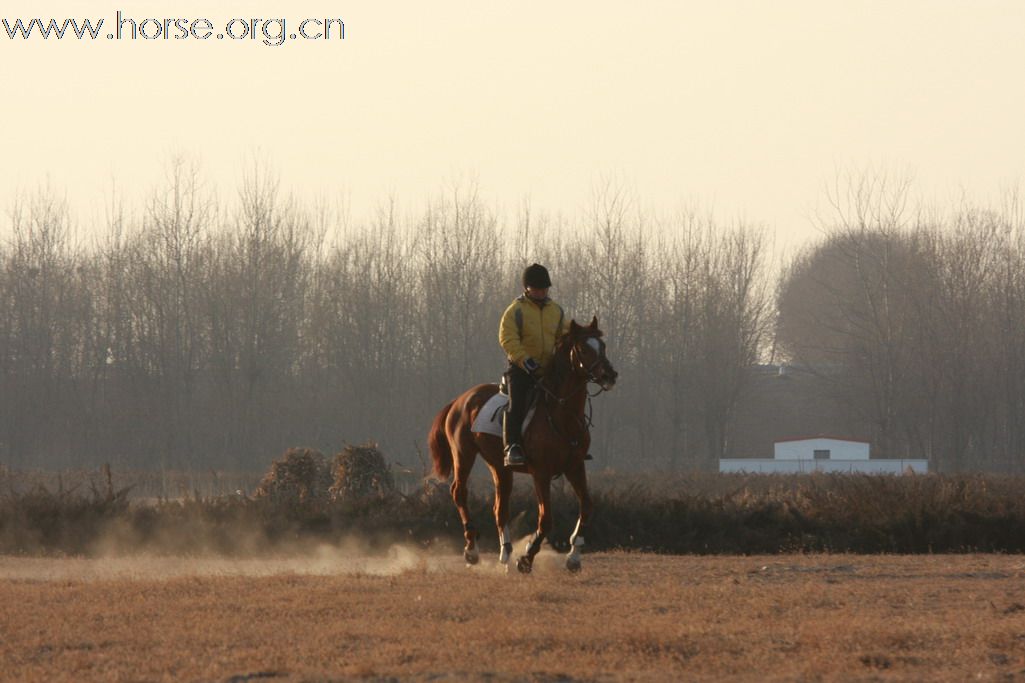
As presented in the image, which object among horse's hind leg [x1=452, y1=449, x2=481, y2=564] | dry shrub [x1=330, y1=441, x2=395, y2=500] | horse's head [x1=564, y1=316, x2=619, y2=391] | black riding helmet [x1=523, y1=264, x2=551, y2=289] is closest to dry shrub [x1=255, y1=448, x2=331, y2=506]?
dry shrub [x1=330, y1=441, x2=395, y2=500]

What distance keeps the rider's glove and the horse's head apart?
0.38 meters

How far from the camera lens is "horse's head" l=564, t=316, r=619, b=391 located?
14070mm

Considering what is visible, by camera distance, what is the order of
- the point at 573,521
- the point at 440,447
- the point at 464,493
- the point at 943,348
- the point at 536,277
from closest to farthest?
the point at 536,277 → the point at 464,493 → the point at 440,447 → the point at 573,521 → the point at 943,348

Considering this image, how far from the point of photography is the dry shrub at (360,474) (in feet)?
80.2

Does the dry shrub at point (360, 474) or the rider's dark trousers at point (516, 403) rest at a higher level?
the rider's dark trousers at point (516, 403)

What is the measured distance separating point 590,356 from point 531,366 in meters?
0.77

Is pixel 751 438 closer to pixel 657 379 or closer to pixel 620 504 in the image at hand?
pixel 657 379

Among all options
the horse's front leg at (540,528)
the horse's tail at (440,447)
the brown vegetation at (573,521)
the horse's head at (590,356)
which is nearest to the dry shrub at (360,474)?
the brown vegetation at (573,521)

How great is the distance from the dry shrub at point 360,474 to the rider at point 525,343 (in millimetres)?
9443

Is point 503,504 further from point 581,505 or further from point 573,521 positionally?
point 573,521

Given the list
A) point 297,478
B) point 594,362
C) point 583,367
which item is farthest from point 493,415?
point 297,478

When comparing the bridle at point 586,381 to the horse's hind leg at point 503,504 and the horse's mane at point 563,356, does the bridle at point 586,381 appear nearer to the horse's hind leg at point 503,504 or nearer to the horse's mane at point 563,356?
the horse's mane at point 563,356

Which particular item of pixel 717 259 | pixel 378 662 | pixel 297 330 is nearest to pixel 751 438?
pixel 717 259

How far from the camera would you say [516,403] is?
1490 cm
